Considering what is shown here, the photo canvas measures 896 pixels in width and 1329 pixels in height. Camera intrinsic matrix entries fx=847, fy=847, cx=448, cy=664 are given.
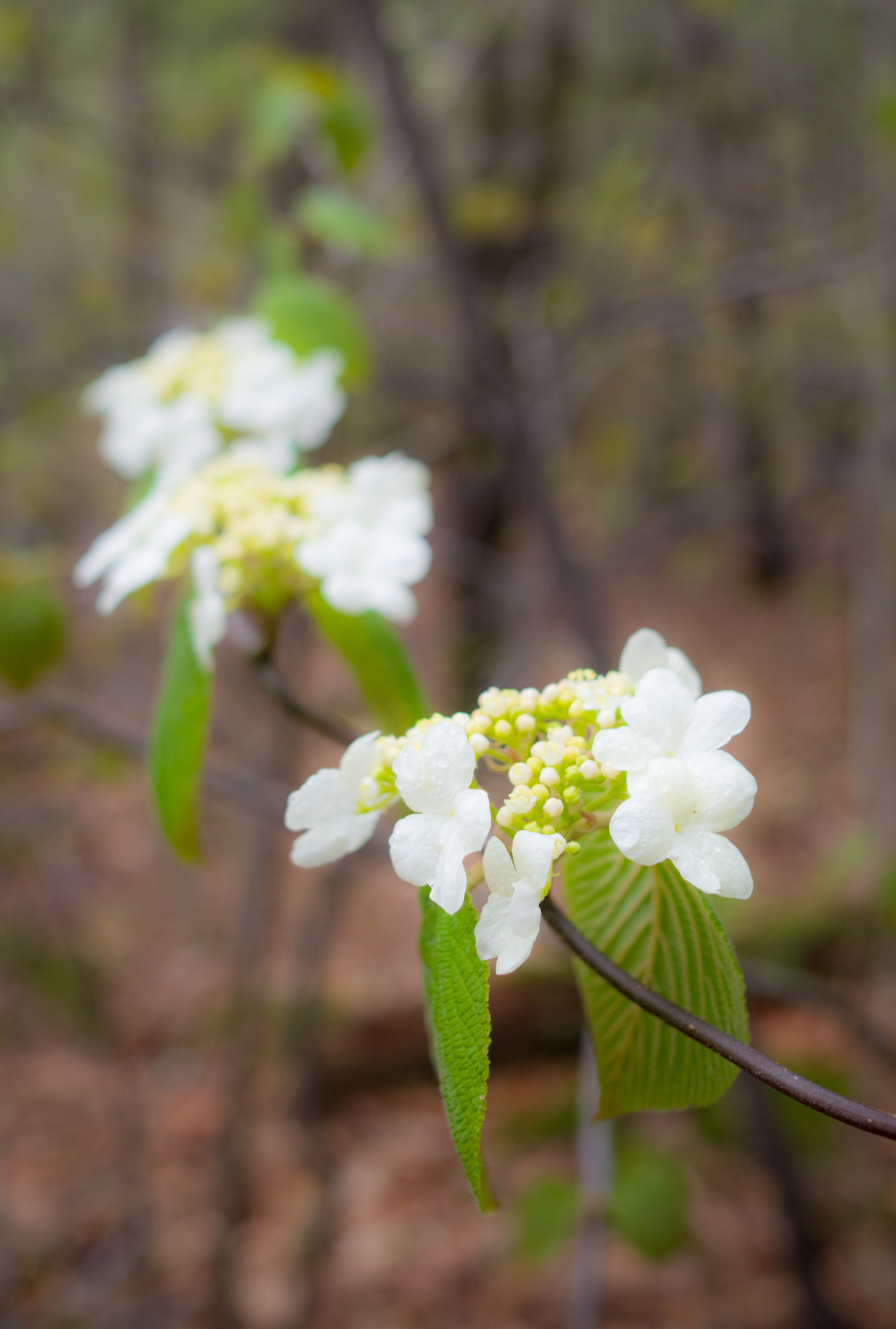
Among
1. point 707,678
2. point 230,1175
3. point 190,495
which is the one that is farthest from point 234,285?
point 707,678

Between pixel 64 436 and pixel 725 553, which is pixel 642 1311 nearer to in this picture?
pixel 64 436

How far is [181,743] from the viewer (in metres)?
0.79

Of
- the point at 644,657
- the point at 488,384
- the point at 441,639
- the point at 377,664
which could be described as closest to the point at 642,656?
the point at 644,657

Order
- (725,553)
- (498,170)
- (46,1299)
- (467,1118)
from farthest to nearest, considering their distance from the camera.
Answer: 1. (725,553)
2. (498,170)
3. (46,1299)
4. (467,1118)

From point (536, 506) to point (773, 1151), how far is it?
5.06 feet

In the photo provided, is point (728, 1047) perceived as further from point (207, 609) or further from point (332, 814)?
point (207, 609)

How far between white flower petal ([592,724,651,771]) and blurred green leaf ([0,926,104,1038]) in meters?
2.36

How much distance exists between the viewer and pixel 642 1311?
2.98 meters

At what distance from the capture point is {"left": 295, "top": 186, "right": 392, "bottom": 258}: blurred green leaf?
152 cm

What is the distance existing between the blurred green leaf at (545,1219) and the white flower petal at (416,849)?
7.26 ft

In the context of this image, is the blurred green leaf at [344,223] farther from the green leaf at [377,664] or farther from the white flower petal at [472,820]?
the white flower petal at [472,820]

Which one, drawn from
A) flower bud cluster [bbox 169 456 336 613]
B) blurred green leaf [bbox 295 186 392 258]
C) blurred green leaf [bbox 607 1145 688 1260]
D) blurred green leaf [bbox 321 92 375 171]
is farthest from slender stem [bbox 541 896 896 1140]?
blurred green leaf [bbox 607 1145 688 1260]

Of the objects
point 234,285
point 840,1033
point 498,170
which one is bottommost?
point 840,1033

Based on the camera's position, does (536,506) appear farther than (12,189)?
No
